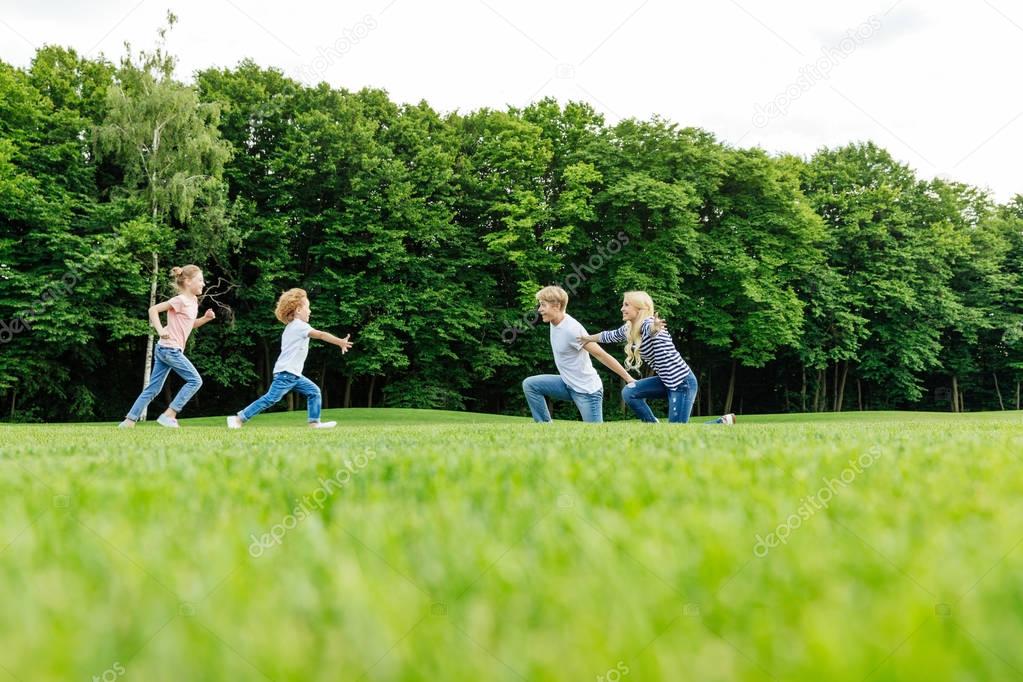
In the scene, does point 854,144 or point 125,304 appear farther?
point 854,144

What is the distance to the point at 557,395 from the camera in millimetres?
12094

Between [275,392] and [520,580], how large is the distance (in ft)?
36.7

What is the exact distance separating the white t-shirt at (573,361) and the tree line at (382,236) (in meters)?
21.0

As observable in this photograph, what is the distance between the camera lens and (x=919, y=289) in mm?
42250

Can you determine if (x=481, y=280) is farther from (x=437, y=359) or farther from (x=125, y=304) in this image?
(x=125, y=304)

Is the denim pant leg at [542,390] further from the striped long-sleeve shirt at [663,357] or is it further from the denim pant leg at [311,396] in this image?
the denim pant leg at [311,396]

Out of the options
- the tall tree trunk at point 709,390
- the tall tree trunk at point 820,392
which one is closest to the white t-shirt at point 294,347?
the tall tree trunk at point 709,390

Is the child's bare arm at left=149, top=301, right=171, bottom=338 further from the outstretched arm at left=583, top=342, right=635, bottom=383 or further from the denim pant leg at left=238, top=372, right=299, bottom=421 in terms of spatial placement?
the outstretched arm at left=583, top=342, right=635, bottom=383

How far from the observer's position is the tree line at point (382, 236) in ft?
98.1

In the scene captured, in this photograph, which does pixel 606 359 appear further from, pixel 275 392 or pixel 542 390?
pixel 275 392

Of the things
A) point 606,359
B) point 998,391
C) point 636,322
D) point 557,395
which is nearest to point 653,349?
point 636,322

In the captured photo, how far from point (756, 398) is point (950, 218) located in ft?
52.7

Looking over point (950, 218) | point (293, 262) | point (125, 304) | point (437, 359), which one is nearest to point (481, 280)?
point (437, 359)

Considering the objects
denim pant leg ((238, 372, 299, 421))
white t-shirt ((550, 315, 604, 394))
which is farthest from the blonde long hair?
denim pant leg ((238, 372, 299, 421))
